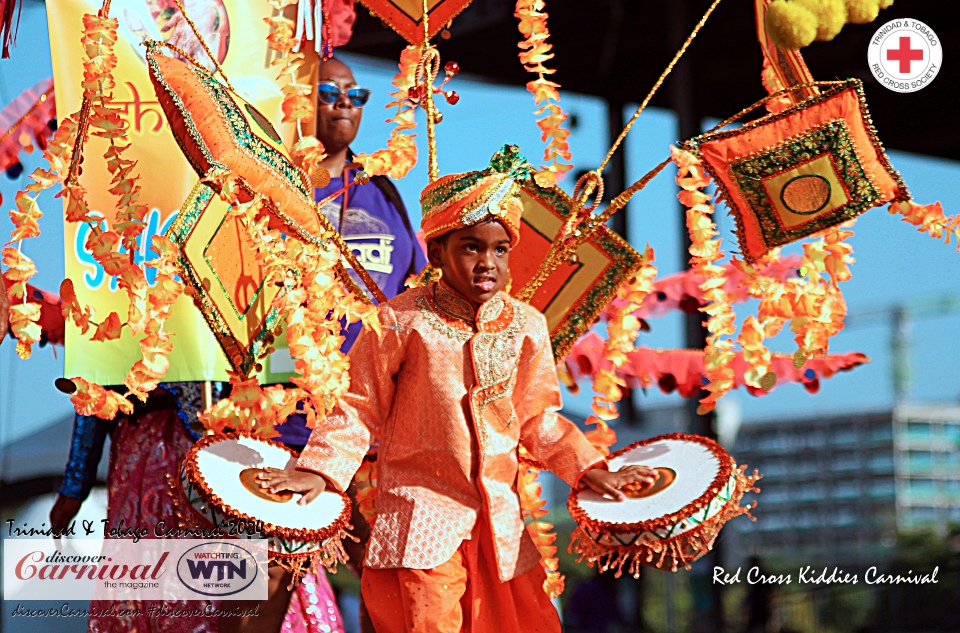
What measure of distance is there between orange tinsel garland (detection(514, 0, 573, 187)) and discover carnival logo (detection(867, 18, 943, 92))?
4.93 feet

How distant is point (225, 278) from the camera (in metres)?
3.23

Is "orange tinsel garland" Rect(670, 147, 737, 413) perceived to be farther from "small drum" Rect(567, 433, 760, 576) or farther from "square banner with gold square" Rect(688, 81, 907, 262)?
"small drum" Rect(567, 433, 760, 576)

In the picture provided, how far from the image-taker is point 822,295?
3.38 m

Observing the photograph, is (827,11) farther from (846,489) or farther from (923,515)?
(846,489)

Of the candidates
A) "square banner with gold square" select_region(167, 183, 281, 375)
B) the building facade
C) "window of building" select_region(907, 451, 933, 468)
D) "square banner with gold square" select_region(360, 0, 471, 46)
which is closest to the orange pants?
"square banner with gold square" select_region(167, 183, 281, 375)

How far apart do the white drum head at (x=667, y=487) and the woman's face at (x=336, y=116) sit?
5.30 ft

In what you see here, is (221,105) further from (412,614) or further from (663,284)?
(663,284)

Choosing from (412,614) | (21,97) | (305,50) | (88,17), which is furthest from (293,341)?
(21,97)

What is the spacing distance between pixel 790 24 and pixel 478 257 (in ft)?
3.96

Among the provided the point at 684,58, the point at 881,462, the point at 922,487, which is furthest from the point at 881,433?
the point at 684,58

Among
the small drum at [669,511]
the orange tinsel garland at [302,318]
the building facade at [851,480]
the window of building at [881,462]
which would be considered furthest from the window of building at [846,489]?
the orange tinsel garland at [302,318]

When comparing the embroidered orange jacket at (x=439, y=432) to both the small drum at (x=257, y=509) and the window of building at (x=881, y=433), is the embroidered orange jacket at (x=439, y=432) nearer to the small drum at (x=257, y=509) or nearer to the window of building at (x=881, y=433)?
the small drum at (x=257, y=509)

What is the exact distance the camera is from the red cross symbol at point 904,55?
15.1 ft

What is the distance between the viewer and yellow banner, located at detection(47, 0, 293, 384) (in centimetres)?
361
